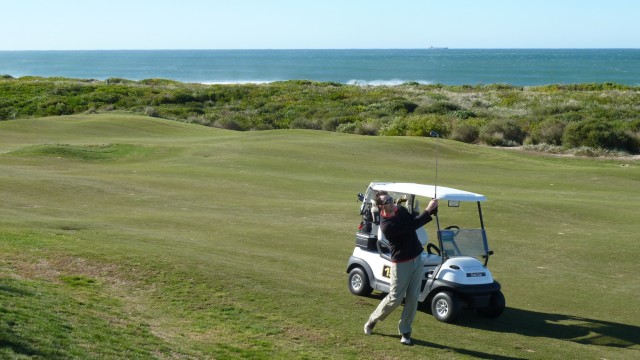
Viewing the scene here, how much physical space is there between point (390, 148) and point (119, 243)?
21989mm

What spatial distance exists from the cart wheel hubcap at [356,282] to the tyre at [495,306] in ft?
6.12

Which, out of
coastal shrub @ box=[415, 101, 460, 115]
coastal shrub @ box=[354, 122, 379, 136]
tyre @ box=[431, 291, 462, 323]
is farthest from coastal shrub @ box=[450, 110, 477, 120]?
tyre @ box=[431, 291, 462, 323]

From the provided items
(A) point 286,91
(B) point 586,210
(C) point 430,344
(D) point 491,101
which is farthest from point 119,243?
(A) point 286,91

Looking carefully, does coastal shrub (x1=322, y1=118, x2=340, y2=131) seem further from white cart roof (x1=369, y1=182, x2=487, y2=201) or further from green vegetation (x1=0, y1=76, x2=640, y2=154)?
white cart roof (x1=369, y1=182, x2=487, y2=201)

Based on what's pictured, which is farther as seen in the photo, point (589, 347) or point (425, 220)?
point (589, 347)

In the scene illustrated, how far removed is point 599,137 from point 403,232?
114ft

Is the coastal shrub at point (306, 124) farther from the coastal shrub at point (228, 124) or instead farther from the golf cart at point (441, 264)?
the golf cart at point (441, 264)

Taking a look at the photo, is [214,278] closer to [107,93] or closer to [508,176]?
[508,176]

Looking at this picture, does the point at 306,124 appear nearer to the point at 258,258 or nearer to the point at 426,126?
the point at 426,126

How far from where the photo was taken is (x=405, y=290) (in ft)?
36.1

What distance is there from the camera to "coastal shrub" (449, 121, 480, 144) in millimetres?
47531

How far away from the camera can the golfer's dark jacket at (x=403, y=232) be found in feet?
35.3

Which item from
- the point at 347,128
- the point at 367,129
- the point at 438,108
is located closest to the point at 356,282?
the point at 367,129

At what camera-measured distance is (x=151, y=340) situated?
32.6ft
